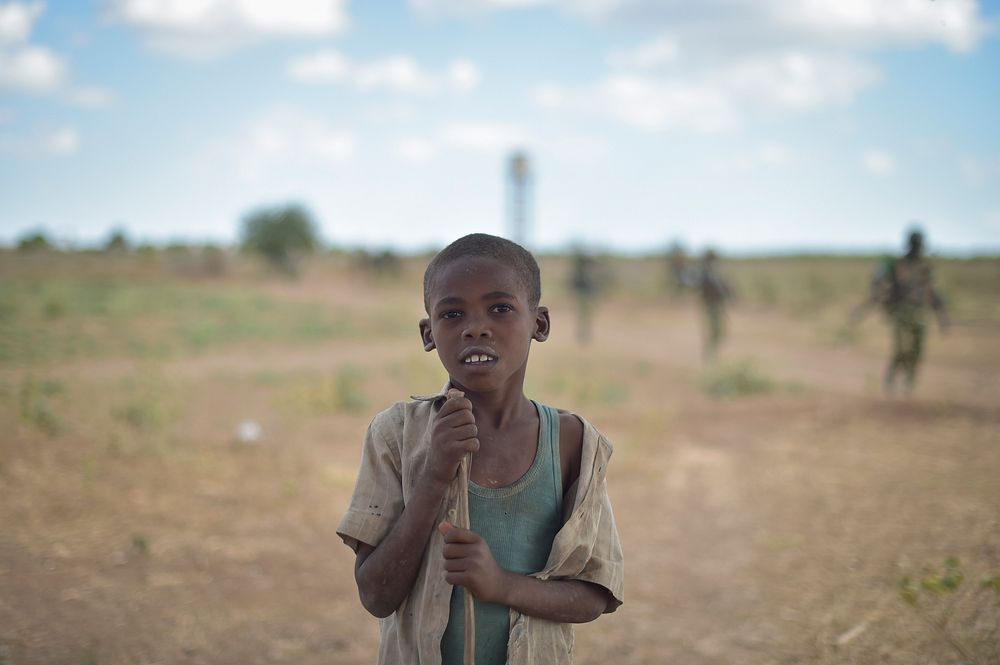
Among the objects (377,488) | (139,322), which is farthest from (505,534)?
(139,322)

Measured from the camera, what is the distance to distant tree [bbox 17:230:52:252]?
132ft

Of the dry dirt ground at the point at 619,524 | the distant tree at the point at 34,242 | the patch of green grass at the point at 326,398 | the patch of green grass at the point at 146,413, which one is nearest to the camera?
the dry dirt ground at the point at 619,524

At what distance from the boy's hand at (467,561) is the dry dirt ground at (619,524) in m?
2.28

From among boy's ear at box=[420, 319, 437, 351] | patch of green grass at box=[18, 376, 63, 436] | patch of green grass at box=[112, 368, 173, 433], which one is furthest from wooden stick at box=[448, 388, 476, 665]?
patch of green grass at box=[112, 368, 173, 433]

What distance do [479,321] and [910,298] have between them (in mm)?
8739

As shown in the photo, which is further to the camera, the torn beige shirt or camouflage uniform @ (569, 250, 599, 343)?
camouflage uniform @ (569, 250, 599, 343)

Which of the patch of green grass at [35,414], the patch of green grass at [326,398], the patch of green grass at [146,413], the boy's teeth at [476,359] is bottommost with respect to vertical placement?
the patch of green grass at [326,398]

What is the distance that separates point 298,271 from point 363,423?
36849 mm

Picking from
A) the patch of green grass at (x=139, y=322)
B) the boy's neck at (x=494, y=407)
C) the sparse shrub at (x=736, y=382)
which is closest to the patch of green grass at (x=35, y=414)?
the boy's neck at (x=494, y=407)

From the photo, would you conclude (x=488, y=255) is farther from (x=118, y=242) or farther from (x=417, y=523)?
(x=118, y=242)

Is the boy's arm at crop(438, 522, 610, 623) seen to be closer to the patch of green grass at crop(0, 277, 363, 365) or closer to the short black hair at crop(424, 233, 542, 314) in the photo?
the short black hair at crop(424, 233, 542, 314)

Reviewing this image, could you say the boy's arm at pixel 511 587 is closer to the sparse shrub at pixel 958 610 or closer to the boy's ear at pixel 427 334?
the boy's ear at pixel 427 334

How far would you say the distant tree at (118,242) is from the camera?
4593cm

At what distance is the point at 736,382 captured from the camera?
11.0m
